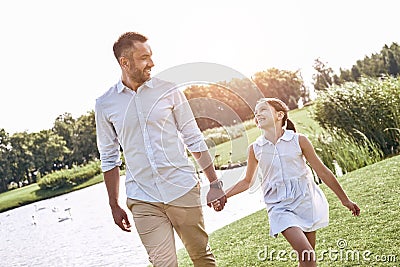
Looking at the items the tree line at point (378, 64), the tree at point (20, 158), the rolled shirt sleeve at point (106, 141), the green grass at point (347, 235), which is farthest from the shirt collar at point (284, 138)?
the tree line at point (378, 64)

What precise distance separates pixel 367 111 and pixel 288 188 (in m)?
6.40

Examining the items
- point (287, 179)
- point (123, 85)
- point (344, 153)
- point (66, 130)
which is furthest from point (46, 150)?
point (287, 179)

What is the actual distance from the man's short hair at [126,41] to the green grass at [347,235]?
1.95 metres

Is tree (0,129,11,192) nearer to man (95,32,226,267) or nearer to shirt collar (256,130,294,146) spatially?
man (95,32,226,267)

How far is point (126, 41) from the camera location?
106 inches

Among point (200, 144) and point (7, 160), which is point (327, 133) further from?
point (7, 160)

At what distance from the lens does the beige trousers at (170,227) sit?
276 cm

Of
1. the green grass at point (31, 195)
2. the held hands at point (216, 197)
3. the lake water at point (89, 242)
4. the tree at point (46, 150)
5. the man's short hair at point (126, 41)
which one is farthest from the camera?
the tree at point (46, 150)

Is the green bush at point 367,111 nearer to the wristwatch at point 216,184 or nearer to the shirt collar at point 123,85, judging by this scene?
the wristwatch at point 216,184

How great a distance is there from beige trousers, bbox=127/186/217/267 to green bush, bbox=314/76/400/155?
570cm

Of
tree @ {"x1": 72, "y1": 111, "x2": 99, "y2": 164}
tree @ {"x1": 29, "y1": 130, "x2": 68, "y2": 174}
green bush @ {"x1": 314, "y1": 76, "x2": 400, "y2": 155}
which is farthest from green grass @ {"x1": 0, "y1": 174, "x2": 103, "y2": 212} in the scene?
green bush @ {"x1": 314, "y1": 76, "x2": 400, "y2": 155}

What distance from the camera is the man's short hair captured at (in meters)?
2.68

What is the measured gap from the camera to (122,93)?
9.27ft

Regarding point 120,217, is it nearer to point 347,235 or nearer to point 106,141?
point 106,141
